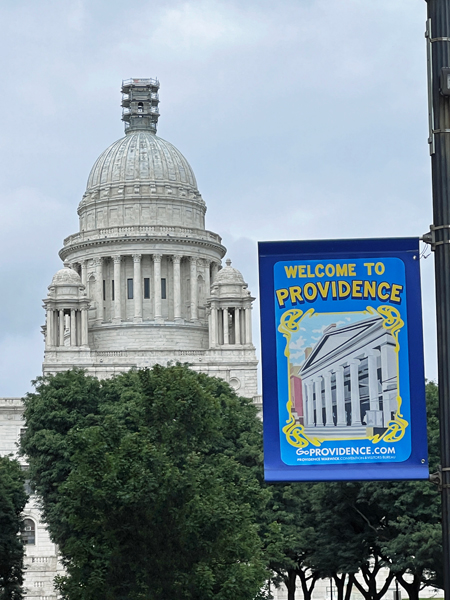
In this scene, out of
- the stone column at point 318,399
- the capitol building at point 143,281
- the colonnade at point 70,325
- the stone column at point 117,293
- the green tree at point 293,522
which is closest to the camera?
the stone column at point 318,399

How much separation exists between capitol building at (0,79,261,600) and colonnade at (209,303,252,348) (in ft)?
0.52

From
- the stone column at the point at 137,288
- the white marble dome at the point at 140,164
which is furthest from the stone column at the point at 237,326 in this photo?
the white marble dome at the point at 140,164

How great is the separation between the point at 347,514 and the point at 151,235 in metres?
87.2

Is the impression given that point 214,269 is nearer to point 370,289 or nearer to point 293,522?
point 293,522

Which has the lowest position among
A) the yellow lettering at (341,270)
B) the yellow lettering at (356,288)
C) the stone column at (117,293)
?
the yellow lettering at (356,288)

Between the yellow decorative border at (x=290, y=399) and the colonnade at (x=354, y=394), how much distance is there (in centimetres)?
13

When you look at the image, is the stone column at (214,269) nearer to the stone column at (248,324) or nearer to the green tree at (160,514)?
the stone column at (248,324)

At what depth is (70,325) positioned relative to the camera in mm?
151125

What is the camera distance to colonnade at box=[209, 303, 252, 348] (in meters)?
151

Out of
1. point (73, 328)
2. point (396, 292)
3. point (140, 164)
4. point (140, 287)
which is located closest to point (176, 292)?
point (140, 287)

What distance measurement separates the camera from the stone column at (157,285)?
15638cm

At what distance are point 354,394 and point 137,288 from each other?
139 metres

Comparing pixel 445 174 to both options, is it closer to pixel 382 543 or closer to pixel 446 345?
pixel 446 345

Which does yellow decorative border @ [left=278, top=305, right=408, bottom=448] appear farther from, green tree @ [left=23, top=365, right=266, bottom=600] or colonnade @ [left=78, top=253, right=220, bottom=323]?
colonnade @ [left=78, top=253, right=220, bottom=323]
